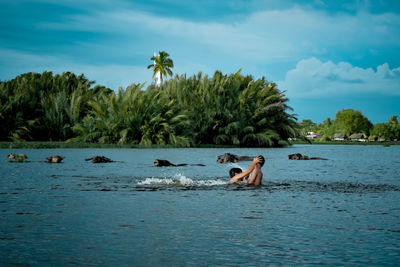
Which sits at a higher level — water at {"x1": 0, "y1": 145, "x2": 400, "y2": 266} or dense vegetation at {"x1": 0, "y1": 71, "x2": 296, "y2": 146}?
dense vegetation at {"x1": 0, "y1": 71, "x2": 296, "y2": 146}

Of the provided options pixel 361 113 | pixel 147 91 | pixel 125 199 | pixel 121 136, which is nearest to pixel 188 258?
pixel 125 199

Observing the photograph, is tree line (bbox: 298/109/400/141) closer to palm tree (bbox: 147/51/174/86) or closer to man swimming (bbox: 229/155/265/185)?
palm tree (bbox: 147/51/174/86)

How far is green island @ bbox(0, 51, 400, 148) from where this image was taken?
1652 inches

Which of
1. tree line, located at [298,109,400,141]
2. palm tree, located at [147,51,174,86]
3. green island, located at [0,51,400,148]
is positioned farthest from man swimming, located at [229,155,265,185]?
tree line, located at [298,109,400,141]

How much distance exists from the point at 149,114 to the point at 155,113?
31.6 inches

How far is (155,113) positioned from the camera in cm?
4253

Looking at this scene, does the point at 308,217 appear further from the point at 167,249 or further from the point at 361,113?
the point at 361,113

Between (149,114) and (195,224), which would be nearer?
(195,224)

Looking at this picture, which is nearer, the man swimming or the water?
the water

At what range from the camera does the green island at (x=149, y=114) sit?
42.0 meters

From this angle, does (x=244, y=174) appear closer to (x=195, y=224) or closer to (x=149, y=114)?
(x=195, y=224)

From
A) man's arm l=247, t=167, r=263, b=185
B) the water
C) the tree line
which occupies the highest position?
the tree line

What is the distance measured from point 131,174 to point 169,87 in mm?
34070

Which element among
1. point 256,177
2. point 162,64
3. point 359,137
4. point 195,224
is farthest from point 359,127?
point 195,224
